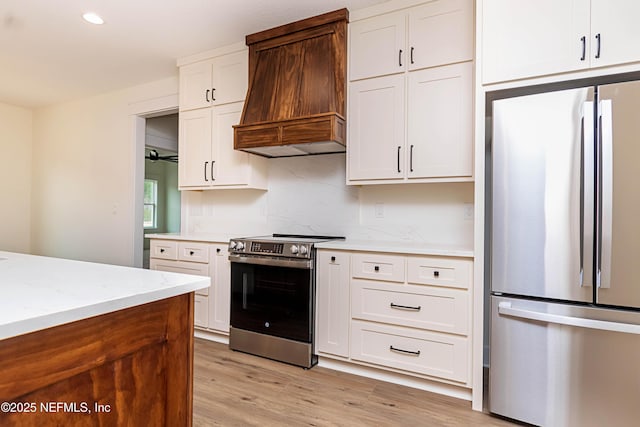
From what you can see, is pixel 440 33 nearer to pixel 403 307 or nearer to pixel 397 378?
pixel 403 307

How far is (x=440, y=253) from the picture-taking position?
6.99 feet

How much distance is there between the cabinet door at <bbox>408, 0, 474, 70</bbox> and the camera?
7.55 ft

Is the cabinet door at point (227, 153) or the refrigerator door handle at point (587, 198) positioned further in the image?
the cabinet door at point (227, 153)

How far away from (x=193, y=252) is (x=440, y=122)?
2.34 m

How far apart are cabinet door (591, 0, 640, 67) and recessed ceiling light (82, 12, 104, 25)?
3.34m

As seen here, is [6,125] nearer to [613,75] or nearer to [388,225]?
[388,225]

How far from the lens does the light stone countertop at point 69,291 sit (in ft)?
2.41

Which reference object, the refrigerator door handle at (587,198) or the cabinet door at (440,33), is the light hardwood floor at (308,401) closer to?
the refrigerator door handle at (587,198)

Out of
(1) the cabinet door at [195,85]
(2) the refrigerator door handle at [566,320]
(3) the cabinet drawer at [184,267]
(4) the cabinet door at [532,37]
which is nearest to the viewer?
(2) the refrigerator door handle at [566,320]

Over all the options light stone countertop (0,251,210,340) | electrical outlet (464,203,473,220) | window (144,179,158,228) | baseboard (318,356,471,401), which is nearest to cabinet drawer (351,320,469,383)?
baseboard (318,356,471,401)

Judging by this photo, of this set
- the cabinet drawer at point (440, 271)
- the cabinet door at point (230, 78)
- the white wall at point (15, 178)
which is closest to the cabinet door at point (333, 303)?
the cabinet drawer at point (440, 271)

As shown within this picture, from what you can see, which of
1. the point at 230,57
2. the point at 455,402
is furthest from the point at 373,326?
the point at 230,57

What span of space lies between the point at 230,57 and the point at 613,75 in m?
2.84

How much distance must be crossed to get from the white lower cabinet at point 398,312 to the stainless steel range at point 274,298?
10 cm
